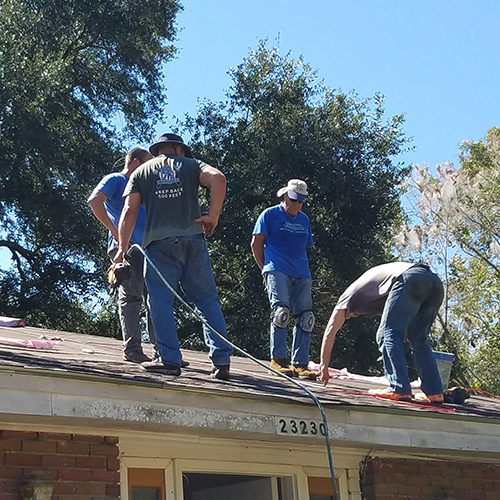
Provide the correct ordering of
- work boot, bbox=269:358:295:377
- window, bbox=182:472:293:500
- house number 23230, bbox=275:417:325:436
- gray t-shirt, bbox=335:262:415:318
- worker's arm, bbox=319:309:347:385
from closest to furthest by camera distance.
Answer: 1. house number 23230, bbox=275:417:325:436
2. window, bbox=182:472:293:500
3. worker's arm, bbox=319:309:347:385
4. gray t-shirt, bbox=335:262:415:318
5. work boot, bbox=269:358:295:377

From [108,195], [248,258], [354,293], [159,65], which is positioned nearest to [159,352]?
[108,195]

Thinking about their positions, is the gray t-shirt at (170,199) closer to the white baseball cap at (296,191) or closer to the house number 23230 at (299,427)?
the house number 23230 at (299,427)

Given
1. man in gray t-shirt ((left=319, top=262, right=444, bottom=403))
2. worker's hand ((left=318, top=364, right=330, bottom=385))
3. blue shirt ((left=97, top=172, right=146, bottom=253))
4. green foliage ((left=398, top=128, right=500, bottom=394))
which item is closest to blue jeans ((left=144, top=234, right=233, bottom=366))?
blue shirt ((left=97, top=172, right=146, bottom=253))

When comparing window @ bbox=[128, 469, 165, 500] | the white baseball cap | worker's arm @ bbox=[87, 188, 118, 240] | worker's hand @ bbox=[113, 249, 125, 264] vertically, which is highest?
the white baseball cap

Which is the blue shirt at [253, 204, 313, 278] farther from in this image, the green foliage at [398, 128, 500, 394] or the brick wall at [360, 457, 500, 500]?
the green foliage at [398, 128, 500, 394]

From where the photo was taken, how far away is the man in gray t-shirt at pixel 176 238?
18.2 ft

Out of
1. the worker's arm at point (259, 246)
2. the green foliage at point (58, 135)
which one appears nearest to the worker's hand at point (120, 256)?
the worker's arm at point (259, 246)

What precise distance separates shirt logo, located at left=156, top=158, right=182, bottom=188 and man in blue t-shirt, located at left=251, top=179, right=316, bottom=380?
6.23ft

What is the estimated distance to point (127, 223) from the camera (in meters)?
5.70

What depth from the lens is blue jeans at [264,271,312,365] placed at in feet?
24.3

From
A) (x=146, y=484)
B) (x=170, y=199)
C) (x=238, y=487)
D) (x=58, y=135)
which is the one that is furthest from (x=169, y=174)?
(x=58, y=135)

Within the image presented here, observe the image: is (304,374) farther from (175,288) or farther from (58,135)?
(58,135)

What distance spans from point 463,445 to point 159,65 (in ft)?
64.8

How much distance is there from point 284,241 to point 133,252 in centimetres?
173
